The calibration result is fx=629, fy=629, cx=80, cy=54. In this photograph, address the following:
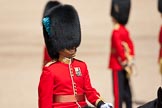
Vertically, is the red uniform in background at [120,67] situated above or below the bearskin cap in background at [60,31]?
below

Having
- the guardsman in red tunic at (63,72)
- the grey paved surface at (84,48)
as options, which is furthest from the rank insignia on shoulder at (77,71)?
the grey paved surface at (84,48)

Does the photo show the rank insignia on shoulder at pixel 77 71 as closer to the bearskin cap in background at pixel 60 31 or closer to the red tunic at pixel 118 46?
the bearskin cap in background at pixel 60 31

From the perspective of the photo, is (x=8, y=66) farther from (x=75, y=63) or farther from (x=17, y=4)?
(x=17, y=4)

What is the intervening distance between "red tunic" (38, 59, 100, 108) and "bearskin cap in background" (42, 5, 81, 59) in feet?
0.41

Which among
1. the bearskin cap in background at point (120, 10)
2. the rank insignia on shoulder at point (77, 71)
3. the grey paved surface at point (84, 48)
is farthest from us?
the grey paved surface at point (84, 48)

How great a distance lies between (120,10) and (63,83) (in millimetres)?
3511

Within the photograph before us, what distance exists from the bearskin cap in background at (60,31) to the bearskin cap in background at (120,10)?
3.06m

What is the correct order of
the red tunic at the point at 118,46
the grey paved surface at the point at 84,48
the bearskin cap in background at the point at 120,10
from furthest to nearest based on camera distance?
1. the grey paved surface at the point at 84,48
2. the bearskin cap in background at the point at 120,10
3. the red tunic at the point at 118,46

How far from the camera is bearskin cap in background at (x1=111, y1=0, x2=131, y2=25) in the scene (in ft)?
25.4

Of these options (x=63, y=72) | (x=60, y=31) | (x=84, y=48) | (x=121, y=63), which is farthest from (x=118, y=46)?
(x=84, y=48)

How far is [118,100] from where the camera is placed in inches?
290

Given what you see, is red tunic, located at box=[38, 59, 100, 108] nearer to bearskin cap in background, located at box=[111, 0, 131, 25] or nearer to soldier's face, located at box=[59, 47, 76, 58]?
soldier's face, located at box=[59, 47, 76, 58]

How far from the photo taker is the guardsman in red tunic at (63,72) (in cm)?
437

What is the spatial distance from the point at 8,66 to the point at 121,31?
4176 millimetres
